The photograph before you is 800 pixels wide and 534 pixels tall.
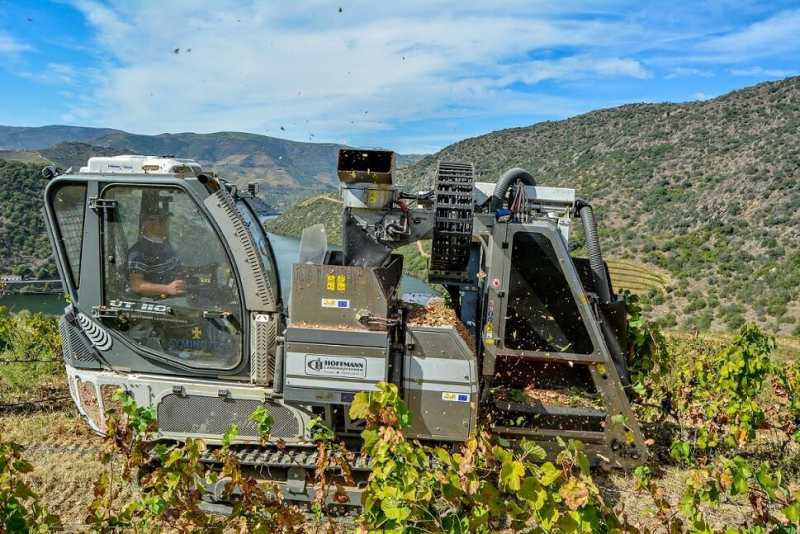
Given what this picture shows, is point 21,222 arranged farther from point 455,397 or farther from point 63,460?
point 455,397

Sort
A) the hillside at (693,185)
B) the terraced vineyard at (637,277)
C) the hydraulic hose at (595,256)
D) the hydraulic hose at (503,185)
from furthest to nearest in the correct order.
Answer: the terraced vineyard at (637,277) → the hillside at (693,185) → the hydraulic hose at (503,185) → the hydraulic hose at (595,256)

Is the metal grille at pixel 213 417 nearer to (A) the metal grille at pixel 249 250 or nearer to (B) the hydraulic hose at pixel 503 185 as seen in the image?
(A) the metal grille at pixel 249 250

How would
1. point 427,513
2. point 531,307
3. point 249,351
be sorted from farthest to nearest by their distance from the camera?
1. point 531,307
2. point 249,351
3. point 427,513

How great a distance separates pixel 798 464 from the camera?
6195mm

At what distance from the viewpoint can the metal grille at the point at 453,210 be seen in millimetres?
4656

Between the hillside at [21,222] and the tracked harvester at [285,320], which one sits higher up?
the hillside at [21,222]

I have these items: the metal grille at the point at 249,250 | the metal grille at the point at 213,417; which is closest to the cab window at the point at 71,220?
the metal grille at the point at 249,250

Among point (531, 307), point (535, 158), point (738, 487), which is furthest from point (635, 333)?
point (535, 158)

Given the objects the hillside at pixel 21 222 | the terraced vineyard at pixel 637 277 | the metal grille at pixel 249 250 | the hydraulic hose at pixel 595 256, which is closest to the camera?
the metal grille at pixel 249 250

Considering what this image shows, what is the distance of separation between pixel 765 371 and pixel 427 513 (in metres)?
5.31

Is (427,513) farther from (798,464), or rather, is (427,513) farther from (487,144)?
(487,144)

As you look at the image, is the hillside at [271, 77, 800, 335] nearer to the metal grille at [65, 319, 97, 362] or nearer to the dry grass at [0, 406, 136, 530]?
the dry grass at [0, 406, 136, 530]

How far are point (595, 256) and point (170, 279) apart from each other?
4.01 m

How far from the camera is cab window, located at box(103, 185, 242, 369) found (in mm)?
4699
